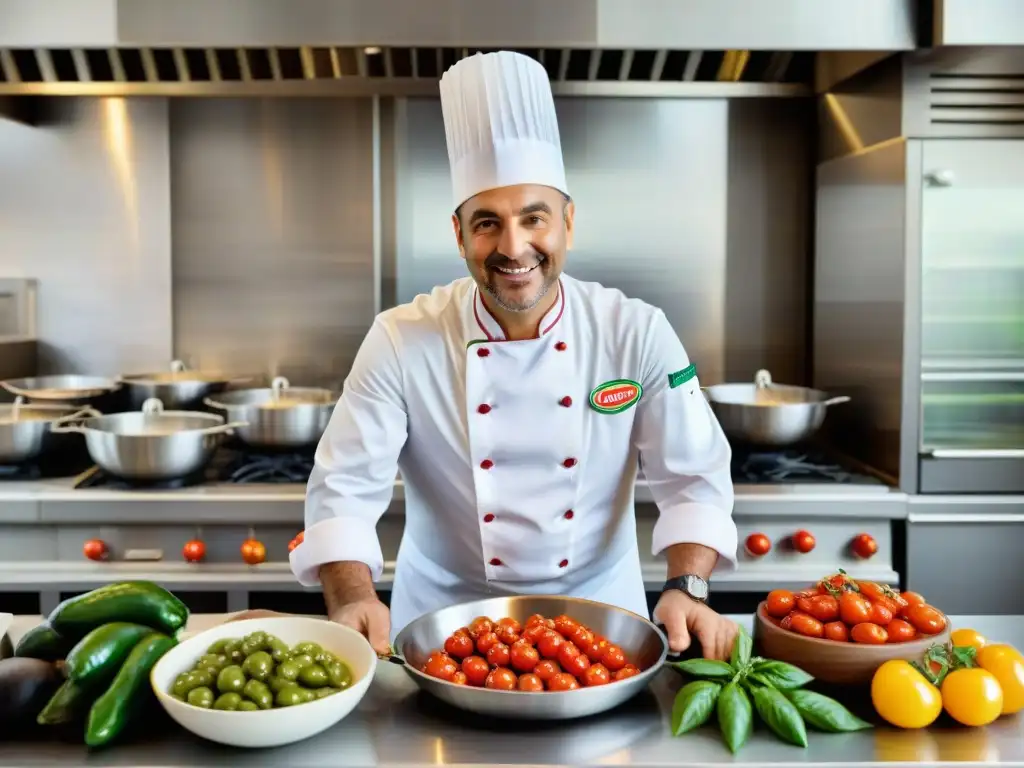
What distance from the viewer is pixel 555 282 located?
1956 mm

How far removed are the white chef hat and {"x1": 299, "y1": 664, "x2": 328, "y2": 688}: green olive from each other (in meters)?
0.92

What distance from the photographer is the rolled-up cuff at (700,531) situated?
1.88 meters

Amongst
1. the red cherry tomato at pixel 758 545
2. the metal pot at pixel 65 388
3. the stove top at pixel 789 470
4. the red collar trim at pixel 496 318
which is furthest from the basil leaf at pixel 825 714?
the metal pot at pixel 65 388

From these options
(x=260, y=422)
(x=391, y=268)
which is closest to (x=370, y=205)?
(x=391, y=268)

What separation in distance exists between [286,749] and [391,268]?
234 cm

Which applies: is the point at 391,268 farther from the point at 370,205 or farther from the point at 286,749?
the point at 286,749

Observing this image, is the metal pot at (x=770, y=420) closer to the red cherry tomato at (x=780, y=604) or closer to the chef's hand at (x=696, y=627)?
the chef's hand at (x=696, y=627)

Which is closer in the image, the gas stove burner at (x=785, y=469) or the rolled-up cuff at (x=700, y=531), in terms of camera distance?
the rolled-up cuff at (x=700, y=531)

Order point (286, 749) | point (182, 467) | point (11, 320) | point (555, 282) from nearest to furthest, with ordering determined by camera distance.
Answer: point (286, 749) → point (555, 282) → point (182, 467) → point (11, 320)

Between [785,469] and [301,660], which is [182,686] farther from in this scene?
[785,469]

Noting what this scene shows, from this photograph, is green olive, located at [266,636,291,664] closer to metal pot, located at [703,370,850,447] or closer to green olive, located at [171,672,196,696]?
green olive, located at [171,672,196,696]

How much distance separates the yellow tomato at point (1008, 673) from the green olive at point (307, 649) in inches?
34.0

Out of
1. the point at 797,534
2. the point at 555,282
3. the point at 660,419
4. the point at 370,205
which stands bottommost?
the point at 797,534

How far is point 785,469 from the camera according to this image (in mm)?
Answer: 2883
